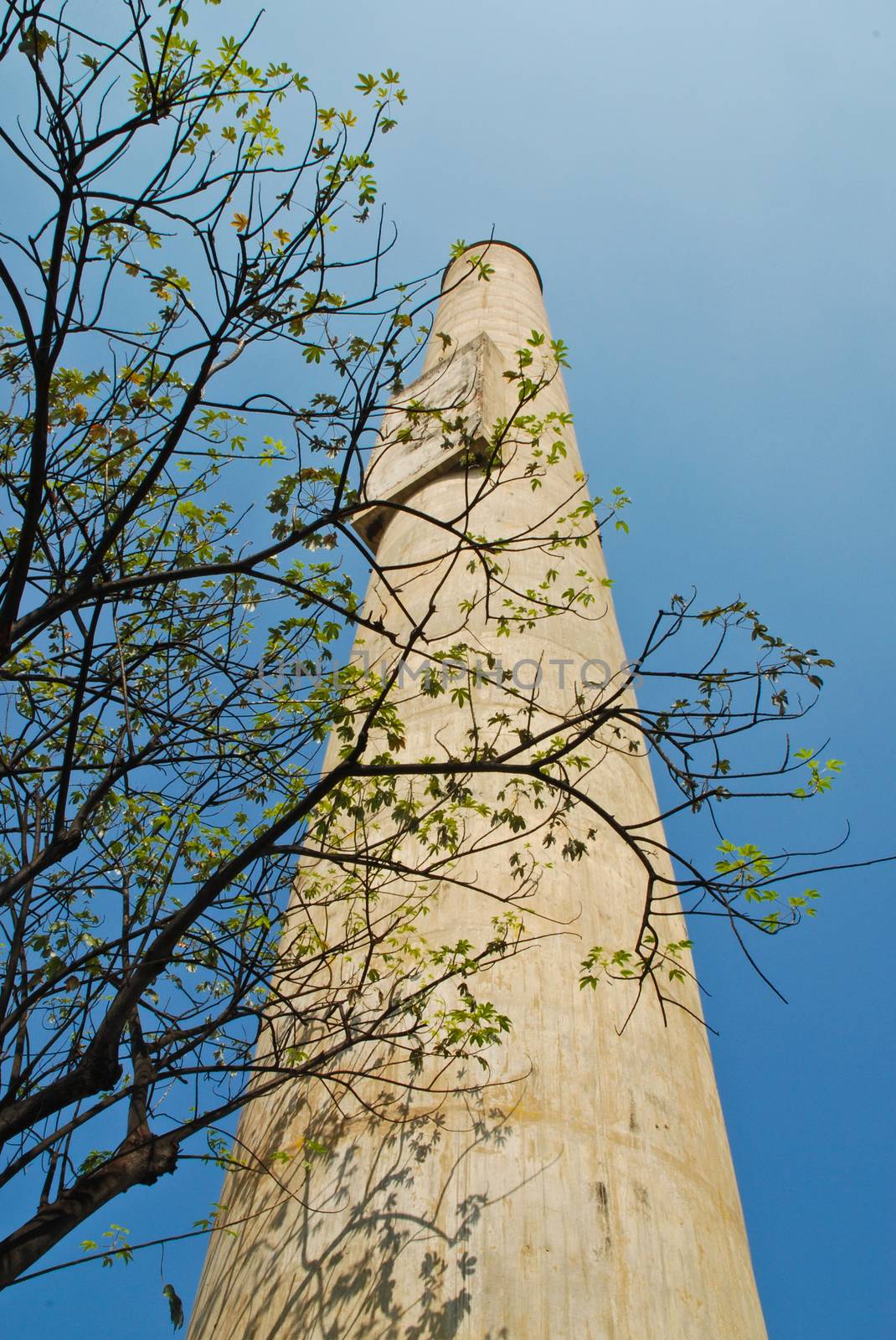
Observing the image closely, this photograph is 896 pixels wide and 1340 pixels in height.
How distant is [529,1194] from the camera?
14.0 feet

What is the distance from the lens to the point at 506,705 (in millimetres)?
6652

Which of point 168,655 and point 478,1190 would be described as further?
point 168,655

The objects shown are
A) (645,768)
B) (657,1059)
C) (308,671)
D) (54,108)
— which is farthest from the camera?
(645,768)

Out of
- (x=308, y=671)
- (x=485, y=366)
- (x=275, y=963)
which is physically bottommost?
(x=275, y=963)

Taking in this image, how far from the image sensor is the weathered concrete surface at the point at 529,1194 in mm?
3969

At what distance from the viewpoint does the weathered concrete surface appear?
3.97m

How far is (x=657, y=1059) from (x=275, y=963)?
78.6 inches

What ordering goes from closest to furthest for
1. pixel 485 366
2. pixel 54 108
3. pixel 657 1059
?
pixel 54 108 < pixel 657 1059 < pixel 485 366

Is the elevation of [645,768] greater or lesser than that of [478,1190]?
greater

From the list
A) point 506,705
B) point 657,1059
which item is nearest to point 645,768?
point 506,705

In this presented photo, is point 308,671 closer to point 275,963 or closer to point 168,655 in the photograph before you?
point 168,655

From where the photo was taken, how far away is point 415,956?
530cm

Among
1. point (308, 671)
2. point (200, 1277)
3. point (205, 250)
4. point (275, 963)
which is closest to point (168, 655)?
point (308, 671)

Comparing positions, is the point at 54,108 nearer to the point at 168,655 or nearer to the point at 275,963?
the point at 168,655
